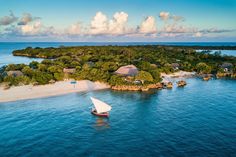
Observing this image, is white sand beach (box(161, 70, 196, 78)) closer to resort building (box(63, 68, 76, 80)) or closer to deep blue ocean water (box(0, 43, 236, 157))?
deep blue ocean water (box(0, 43, 236, 157))

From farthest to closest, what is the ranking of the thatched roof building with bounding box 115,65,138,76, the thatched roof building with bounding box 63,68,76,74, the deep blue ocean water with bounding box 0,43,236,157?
1. the thatched roof building with bounding box 63,68,76,74
2. the thatched roof building with bounding box 115,65,138,76
3. the deep blue ocean water with bounding box 0,43,236,157

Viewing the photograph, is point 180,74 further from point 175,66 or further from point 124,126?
point 124,126

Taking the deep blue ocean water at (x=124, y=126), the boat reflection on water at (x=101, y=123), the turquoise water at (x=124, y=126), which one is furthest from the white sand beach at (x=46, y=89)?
the boat reflection on water at (x=101, y=123)

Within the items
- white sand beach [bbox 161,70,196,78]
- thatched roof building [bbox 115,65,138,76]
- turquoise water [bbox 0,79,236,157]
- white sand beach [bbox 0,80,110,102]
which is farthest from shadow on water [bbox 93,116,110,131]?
white sand beach [bbox 161,70,196,78]

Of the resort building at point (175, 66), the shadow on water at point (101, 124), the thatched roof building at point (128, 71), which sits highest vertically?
the thatched roof building at point (128, 71)

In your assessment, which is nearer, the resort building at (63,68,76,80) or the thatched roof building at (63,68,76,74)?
the resort building at (63,68,76,80)

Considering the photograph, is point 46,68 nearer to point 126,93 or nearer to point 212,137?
point 126,93

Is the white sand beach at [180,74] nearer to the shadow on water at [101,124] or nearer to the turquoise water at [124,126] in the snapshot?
the turquoise water at [124,126]

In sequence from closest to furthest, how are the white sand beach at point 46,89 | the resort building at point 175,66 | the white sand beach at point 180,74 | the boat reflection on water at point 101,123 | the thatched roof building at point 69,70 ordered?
the boat reflection on water at point 101,123 < the white sand beach at point 46,89 < the thatched roof building at point 69,70 < the white sand beach at point 180,74 < the resort building at point 175,66
